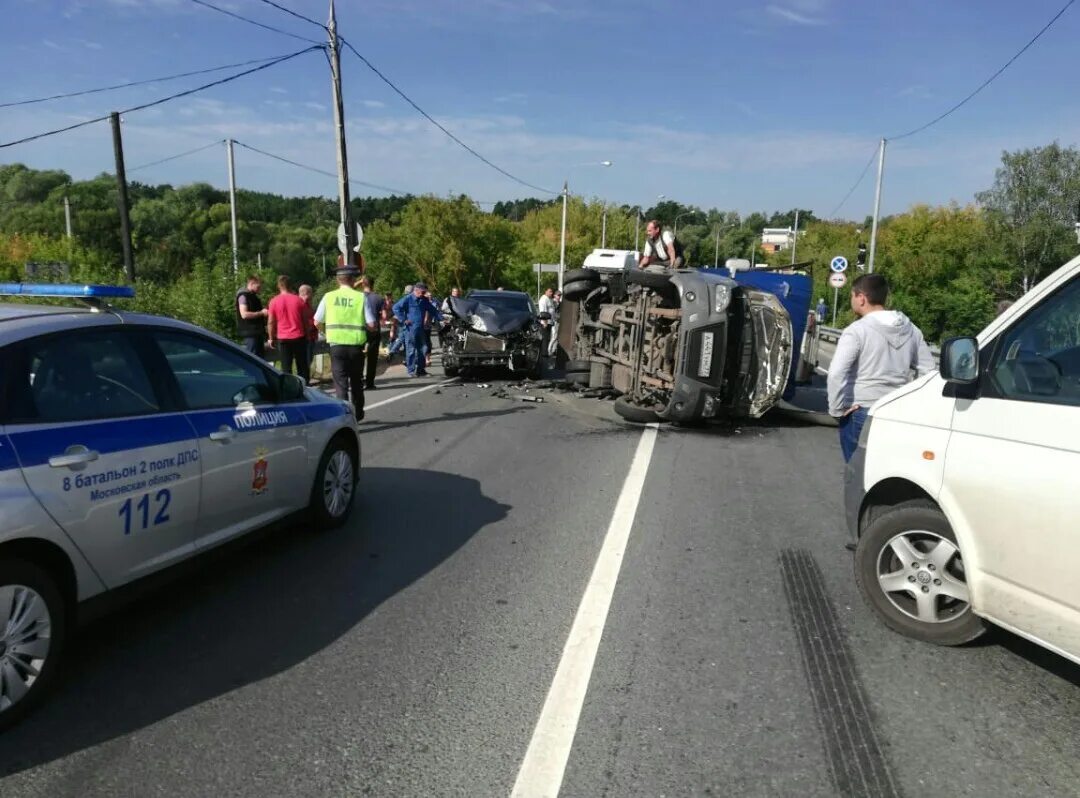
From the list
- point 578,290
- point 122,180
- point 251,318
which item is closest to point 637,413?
point 578,290

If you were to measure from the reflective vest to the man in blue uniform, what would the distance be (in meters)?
6.39

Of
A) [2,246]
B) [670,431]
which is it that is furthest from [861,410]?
[2,246]

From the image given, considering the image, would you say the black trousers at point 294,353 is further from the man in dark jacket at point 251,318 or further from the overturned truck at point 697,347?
the overturned truck at point 697,347

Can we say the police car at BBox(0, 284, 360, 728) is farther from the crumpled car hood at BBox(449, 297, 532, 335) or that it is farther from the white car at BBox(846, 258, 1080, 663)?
the crumpled car hood at BBox(449, 297, 532, 335)

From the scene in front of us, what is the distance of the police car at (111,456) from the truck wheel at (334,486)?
23 centimetres

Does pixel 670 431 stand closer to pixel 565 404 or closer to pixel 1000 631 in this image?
pixel 565 404

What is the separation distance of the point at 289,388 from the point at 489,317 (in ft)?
31.6

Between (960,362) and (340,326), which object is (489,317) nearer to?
(340,326)

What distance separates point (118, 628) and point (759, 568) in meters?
3.57

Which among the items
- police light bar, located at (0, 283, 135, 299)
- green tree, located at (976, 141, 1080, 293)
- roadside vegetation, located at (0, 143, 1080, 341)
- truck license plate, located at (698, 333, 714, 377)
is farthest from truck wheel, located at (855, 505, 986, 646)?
green tree, located at (976, 141, 1080, 293)

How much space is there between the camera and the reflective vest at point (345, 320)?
29.0ft

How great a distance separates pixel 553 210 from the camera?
63.9 metres

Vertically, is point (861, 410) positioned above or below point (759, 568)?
above

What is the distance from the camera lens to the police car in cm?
306
